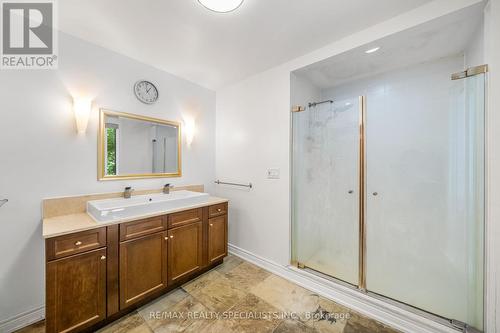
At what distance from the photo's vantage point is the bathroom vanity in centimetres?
125

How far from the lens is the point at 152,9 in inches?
55.6

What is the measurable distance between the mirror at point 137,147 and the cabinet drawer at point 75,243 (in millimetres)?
694

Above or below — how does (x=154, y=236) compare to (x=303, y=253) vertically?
above

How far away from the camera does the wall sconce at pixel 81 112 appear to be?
169cm

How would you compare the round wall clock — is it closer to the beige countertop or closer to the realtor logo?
the realtor logo

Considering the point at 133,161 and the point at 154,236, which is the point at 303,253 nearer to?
the point at 154,236

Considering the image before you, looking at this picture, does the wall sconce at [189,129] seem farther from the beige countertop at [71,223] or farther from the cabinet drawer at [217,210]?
the beige countertop at [71,223]

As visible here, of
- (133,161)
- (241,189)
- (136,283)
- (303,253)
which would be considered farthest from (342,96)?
(136,283)

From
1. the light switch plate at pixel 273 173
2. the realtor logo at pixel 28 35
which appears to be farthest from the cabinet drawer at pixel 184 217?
the realtor logo at pixel 28 35

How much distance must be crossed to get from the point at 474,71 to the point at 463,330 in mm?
1813

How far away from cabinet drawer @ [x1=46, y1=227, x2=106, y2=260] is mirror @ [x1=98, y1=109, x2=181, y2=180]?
0.69m

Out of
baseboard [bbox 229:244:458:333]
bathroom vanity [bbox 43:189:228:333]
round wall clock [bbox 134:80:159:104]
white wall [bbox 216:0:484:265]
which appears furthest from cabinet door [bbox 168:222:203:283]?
round wall clock [bbox 134:80:159:104]

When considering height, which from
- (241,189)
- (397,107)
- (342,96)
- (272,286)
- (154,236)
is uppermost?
(342,96)

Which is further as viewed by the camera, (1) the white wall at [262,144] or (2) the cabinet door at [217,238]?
(2) the cabinet door at [217,238]
